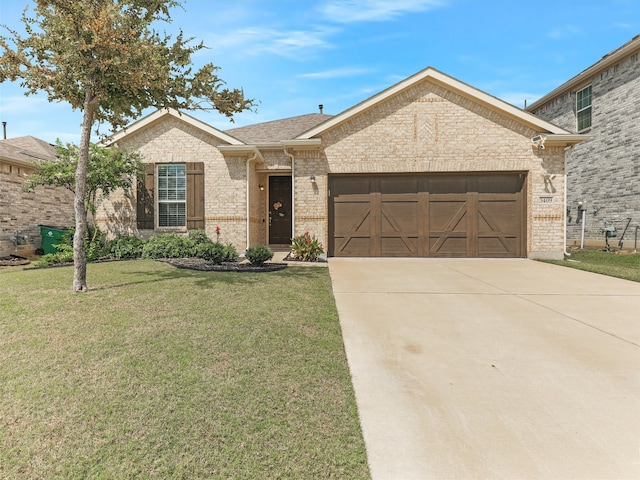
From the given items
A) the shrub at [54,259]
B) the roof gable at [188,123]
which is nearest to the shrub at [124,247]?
the shrub at [54,259]

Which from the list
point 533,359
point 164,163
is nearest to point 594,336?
point 533,359

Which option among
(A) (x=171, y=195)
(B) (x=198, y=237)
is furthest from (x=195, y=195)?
(B) (x=198, y=237)

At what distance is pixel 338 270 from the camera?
26.2 ft

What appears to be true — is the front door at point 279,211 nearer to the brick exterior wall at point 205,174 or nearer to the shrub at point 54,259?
the brick exterior wall at point 205,174

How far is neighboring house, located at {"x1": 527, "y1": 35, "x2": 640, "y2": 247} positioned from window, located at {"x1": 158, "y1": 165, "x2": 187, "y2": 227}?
12845mm

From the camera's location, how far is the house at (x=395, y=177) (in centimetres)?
1005

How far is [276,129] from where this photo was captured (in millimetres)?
13469

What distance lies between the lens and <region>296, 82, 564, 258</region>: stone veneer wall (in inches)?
396

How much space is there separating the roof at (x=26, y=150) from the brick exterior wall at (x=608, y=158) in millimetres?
19857

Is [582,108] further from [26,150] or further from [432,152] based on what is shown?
[26,150]

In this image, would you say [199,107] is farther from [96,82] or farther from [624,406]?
[624,406]

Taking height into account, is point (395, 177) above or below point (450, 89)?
below

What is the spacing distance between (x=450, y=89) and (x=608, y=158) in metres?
6.98

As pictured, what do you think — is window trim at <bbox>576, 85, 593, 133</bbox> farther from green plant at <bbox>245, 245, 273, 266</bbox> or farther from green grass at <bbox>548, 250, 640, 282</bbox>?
green plant at <bbox>245, 245, 273, 266</bbox>
